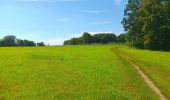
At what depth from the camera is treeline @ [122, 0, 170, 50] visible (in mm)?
95625

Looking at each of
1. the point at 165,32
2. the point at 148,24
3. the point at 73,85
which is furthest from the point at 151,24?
the point at 73,85

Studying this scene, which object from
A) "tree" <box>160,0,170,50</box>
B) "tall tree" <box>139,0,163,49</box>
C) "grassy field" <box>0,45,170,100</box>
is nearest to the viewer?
"grassy field" <box>0,45,170,100</box>

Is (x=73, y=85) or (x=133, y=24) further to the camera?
(x=133, y=24)

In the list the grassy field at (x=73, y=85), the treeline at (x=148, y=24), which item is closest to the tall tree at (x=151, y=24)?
the treeline at (x=148, y=24)

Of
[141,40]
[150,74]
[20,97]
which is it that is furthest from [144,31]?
[20,97]

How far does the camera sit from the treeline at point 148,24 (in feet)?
314

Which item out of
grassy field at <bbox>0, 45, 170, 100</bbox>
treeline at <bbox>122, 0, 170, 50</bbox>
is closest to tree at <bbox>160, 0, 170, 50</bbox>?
treeline at <bbox>122, 0, 170, 50</bbox>

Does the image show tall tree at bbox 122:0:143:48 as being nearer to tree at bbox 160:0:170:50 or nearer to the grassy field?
tree at bbox 160:0:170:50

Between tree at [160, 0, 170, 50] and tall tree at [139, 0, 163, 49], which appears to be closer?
tall tree at [139, 0, 163, 49]

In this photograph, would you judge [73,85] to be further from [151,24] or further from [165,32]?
[165,32]

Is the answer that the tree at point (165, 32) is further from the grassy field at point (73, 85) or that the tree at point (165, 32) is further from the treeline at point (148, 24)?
the grassy field at point (73, 85)

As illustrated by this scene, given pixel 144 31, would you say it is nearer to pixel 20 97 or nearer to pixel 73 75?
pixel 73 75

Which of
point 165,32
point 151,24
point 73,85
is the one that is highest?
point 151,24

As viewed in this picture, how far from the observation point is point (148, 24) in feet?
317
